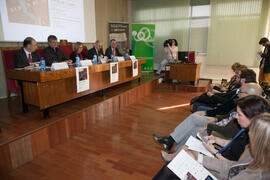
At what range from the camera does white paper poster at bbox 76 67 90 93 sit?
2671 millimetres

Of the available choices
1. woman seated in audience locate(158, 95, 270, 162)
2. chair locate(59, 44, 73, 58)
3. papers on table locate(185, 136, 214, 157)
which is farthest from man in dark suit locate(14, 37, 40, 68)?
woman seated in audience locate(158, 95, 270, 162)

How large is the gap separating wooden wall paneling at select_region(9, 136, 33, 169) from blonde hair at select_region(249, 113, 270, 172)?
204 cm

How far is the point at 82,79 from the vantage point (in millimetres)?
2752

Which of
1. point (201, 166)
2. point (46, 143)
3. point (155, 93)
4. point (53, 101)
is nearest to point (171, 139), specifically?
point (201, 166)

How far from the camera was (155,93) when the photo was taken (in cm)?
478

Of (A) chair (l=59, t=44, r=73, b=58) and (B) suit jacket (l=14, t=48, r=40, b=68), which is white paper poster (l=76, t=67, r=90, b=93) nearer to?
(B) suit jacket (l=14, t=48, r=40, b=68)

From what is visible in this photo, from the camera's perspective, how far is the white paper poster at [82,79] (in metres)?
2.67

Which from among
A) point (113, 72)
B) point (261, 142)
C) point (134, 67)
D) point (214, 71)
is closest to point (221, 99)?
point (261, 142)

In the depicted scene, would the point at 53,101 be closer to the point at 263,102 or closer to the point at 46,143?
the point at 46,143

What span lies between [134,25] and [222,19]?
9.13 ft

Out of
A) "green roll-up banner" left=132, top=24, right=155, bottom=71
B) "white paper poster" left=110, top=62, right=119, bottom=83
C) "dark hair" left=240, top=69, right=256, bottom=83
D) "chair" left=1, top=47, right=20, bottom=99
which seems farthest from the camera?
"green roll-up banner" left=132, top=24, right=155, bottom=71

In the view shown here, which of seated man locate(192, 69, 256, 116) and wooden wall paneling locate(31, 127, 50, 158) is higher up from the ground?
seated man locate(192, 69, 256, 116)

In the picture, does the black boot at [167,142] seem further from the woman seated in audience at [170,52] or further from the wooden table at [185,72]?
the woman seated in audience at [170,52]

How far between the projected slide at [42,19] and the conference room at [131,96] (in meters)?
0.02
